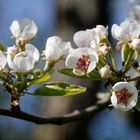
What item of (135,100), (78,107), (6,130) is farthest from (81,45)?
(6,130)

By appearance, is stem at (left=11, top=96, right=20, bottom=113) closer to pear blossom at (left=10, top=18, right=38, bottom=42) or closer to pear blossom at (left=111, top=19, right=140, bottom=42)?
pear blossom at (left=10, top=18, right=38, bottom=42)

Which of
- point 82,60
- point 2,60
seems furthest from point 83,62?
point 2,60

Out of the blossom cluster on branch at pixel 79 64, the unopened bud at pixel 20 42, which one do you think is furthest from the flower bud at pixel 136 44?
the unopened bud at pixel 20 42

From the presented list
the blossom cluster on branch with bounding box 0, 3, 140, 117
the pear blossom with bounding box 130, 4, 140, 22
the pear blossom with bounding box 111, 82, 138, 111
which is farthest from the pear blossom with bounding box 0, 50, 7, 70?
the pear blossom with bounding box 130, 4, 140, 22

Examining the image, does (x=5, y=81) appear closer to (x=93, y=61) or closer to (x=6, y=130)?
(x=93, y=61)

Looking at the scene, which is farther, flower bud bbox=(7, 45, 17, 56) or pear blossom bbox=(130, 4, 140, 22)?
pear blossom bbox=(130, 4, 140, 22)

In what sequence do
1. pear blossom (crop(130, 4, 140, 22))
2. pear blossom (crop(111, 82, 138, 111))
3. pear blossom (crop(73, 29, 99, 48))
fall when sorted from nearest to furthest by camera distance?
pear blossom (crop(111, 82, 138, 111))
pear blossom (crop(73, 29, 99, 48))
pear blossom (crop(130, 4, 140, 22))
